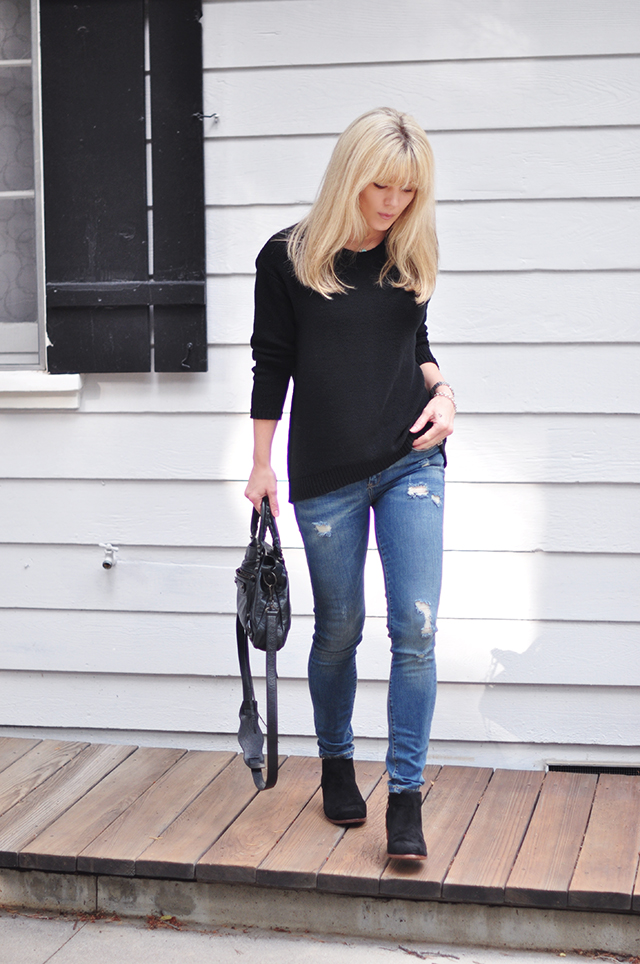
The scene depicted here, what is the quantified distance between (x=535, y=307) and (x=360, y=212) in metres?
0.84

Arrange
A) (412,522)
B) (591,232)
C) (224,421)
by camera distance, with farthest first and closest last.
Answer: (224,421) < (591,232) < (412,522)

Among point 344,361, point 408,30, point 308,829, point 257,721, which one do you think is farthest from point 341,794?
point 408,30

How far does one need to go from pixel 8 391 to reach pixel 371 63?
4.47 feet

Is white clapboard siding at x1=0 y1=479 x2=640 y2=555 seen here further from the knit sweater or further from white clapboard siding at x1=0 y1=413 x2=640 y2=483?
the knit sweater

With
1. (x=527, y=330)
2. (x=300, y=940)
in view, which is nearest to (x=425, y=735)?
(x=300, y=940)

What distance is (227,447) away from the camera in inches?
113

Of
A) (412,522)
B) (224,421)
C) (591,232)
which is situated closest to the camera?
(412,522)

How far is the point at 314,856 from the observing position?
218 cm

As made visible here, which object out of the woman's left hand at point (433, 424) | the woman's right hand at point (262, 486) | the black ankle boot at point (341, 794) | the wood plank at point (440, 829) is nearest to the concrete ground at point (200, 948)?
the wood plank at point (440, 829)

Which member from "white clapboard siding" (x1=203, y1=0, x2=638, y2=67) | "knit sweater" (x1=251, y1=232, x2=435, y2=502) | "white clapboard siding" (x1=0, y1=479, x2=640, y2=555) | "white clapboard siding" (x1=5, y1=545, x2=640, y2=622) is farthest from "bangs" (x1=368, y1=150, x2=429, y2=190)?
"white clapboard siding" (x1=5, y1=545, x2=640, y2=622)

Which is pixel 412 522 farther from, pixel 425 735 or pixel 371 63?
pixel 371 63

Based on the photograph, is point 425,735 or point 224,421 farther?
point 224,421

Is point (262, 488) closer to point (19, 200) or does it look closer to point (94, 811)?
point (94, 811)

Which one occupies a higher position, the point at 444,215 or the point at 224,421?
the point at 444,215
